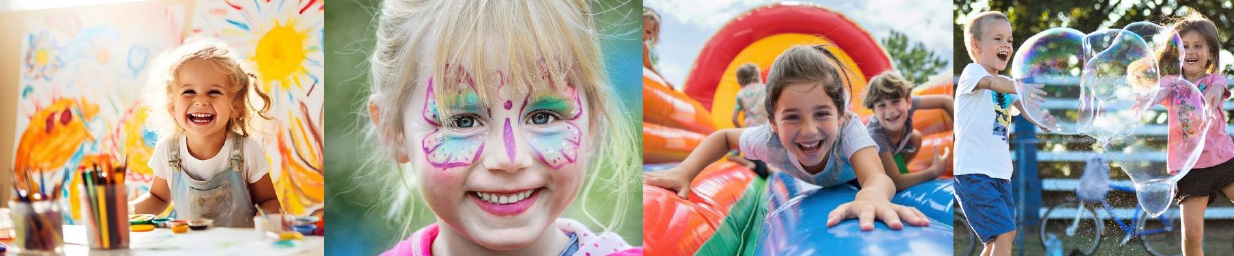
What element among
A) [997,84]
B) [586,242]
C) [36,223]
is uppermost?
[997,84]

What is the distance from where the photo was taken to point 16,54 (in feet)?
17.9

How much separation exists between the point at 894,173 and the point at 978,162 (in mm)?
334

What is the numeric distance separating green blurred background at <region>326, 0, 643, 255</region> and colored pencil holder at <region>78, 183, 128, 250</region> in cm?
111

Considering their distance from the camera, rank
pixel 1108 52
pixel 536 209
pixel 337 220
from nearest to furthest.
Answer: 1. pixel 1108 52
2. pixel 536 209
3. pixel 337 220

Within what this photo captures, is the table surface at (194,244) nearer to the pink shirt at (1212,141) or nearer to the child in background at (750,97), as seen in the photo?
the child in background at (750,97)

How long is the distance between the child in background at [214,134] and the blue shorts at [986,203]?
3.05 metres

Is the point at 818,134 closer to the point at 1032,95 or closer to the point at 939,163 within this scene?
the point at 939,163

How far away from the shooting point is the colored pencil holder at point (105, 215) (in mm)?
3861

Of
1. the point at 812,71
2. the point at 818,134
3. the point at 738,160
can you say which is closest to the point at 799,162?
the point at 818,134

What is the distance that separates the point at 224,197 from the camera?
16.7 ft

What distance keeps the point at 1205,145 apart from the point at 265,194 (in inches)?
161

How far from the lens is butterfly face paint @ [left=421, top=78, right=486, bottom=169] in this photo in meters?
4.50

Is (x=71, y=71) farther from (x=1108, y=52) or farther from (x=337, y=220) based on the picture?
(x=1108, y=52)

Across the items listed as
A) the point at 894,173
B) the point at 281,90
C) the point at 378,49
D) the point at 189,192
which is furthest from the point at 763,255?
the point at 189,192
